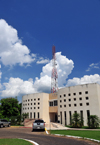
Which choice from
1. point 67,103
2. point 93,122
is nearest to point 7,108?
point 67,103

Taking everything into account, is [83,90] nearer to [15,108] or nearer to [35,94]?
[35,94]

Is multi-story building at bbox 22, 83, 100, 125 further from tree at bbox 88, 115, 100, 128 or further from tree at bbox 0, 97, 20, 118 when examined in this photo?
tree at bbox 0, 97, 20, 118

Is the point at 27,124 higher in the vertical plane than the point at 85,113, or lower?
lower

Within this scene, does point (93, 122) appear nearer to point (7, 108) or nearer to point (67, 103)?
point (67, 103)

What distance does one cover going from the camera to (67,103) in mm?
41094

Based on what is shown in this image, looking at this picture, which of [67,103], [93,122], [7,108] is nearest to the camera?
[93,122]

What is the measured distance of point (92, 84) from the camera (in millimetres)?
37250

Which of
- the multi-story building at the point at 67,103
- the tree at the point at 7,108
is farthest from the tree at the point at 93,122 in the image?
the tree at the point at 7,108

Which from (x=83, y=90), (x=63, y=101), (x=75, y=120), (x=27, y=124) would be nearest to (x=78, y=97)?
(x=83, y=90)

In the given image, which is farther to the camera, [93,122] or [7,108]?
[7,108]

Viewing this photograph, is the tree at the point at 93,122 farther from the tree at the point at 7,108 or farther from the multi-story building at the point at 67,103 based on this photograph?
the tree at the point at 7,108

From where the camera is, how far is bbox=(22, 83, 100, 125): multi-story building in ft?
119

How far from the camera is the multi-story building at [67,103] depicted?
36.4m

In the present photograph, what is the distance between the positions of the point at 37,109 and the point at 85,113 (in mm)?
19352
